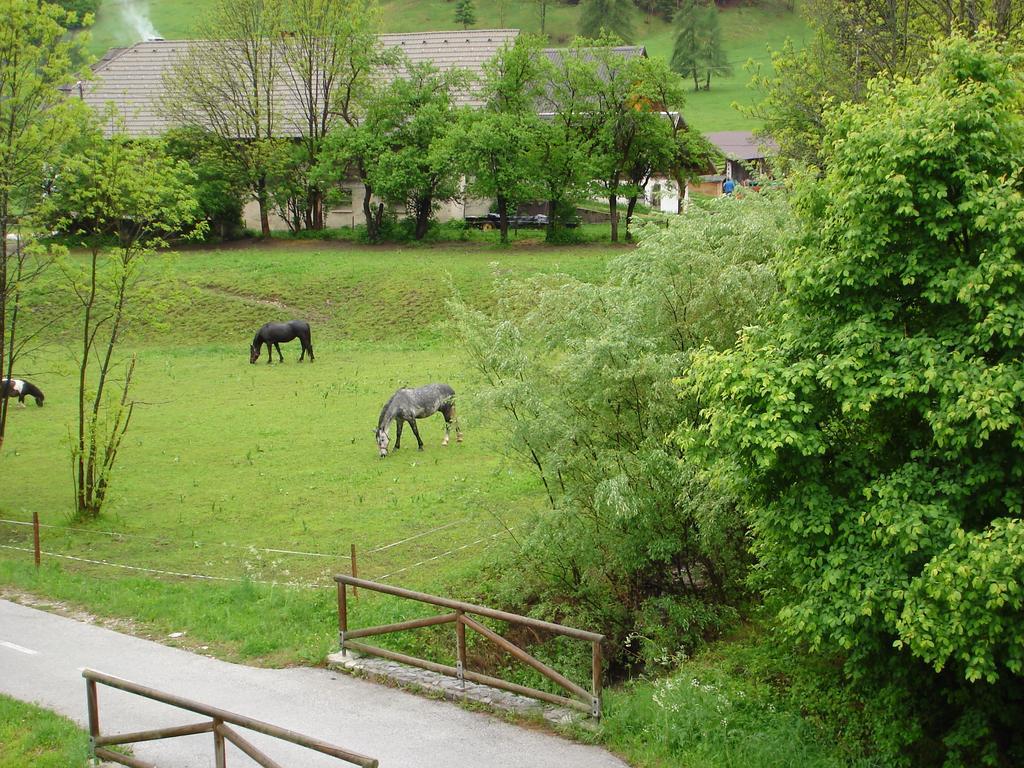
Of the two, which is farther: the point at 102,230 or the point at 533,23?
the point at 533,23

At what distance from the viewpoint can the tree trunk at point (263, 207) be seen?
5225 centimetres

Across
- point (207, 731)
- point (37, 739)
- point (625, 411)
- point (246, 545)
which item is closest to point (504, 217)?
point (246, 545)

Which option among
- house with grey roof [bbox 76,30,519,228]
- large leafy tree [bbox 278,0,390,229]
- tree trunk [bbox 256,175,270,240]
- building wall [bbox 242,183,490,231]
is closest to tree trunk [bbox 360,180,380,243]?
house with grey roof [bbox 76,30,519,228]

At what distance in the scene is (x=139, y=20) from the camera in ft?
391

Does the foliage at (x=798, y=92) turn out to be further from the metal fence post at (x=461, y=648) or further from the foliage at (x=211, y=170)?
the foliage at (x=211, y=170)

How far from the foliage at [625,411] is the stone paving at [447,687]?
2.56m

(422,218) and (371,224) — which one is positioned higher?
(422,218)

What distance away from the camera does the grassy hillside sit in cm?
10088

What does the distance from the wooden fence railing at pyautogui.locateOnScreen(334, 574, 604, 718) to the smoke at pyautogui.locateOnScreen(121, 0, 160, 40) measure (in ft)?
365

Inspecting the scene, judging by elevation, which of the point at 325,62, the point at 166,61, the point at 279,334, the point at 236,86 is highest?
the point at 166,61

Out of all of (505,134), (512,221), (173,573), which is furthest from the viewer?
(512,221)

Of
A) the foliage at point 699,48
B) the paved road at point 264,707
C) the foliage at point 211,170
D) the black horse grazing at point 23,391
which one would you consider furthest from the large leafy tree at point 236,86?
the foliage at point 699,48

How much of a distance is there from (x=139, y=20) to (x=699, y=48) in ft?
225

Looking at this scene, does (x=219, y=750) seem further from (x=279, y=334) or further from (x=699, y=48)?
(x=699, y=48)
